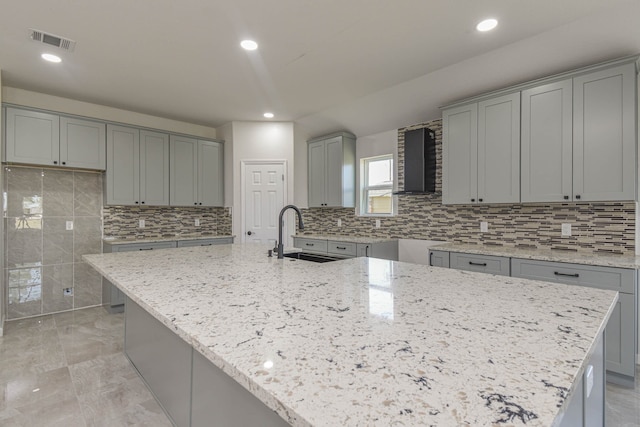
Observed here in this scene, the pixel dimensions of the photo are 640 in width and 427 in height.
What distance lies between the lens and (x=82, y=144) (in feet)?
12.6

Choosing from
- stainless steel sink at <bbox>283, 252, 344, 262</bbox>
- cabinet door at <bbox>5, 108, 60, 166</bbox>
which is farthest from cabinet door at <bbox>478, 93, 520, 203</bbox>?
cabinet door at <bbox>5, 108, 60, 166</bbox>

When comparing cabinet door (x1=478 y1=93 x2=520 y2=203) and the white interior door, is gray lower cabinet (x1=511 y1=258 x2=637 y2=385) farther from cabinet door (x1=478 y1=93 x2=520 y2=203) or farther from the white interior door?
the white interior door

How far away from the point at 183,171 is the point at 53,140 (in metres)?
1.51

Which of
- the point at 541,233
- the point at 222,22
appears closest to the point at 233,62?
the point at 222,22

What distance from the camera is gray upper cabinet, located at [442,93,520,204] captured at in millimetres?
2973

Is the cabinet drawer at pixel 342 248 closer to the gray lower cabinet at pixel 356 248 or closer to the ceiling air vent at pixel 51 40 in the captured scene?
the gray lower cabinet at pixel 356 248

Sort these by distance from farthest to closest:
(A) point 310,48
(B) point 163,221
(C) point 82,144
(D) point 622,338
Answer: (B) point 163,221
(C) point 82,144
(A) point 310,48
(D) point 622,338

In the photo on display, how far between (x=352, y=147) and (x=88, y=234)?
3790mm

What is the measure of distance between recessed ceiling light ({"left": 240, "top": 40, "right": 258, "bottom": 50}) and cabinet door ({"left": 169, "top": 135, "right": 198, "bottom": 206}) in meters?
2.44

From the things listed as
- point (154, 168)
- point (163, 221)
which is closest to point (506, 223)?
point (154, 168)

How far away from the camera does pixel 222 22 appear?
2.38 metres

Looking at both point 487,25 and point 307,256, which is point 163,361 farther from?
point 487,25

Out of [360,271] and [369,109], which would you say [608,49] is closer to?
[369,109]

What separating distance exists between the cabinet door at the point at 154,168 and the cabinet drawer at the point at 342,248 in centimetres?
244
